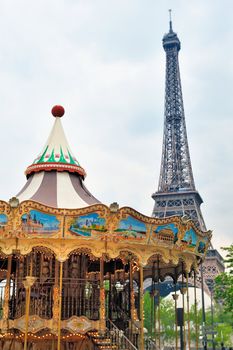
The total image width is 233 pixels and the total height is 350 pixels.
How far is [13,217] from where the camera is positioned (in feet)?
45.7

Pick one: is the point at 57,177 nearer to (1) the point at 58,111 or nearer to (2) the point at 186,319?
(1) the point at 58,111

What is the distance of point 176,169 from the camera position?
7269cm

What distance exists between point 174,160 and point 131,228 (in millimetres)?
59710

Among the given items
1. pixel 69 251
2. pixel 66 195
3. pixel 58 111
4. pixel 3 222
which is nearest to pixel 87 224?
pixel 69 251

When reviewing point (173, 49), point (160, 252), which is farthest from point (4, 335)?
point (173, 49)

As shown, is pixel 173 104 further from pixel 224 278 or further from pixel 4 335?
pixel 4 335

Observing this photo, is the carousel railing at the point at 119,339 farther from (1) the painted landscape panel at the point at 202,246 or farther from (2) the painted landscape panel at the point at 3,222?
(2) the painted landscape panel at the point at 3,222

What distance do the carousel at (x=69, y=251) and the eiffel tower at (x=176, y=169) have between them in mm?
44113

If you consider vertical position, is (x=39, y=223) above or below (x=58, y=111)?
below

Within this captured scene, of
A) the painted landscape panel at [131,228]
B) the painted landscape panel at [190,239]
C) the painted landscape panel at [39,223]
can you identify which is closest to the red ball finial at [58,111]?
the painted landscape panel at [39,223]

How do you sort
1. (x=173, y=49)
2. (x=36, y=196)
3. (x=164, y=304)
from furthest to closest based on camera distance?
(x=173, y=49) → (x=164, y=304) → (x=36, y=196)

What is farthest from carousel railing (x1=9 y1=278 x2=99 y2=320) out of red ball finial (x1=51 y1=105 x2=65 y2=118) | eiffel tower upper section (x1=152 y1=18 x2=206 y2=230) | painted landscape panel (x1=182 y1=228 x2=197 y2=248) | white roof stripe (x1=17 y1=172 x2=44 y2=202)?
eiffel tower upper section (x1=152 y1=18 x2=206 y2=230)

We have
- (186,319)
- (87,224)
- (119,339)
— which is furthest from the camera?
(186,319)

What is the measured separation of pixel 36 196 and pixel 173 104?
63918 millimetres
